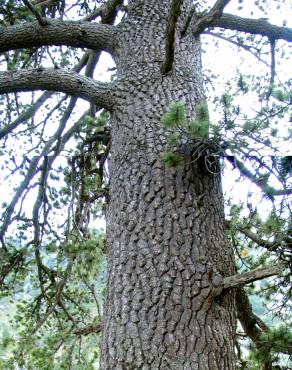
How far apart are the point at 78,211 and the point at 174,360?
5.35 ft

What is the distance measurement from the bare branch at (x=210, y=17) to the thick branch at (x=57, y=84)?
3.43 ft

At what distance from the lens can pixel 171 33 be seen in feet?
8.67

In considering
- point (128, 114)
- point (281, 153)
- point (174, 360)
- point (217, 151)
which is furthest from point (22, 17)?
point (174, 360)

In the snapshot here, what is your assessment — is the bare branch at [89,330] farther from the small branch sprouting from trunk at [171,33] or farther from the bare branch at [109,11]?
the bare branch at [109,11]

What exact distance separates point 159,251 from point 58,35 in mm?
1964

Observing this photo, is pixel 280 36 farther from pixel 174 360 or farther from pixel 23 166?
pixel 174 360

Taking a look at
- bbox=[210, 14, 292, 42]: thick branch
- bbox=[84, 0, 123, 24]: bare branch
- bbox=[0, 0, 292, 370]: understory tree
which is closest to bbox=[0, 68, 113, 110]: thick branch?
bbox=[0, 0, 292, 370]: understory tree

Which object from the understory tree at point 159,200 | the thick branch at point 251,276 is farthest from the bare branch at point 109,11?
the thick branch at point 251,276

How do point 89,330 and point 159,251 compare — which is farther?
point 89,330

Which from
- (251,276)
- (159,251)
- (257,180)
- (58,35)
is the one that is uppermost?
(58,35)

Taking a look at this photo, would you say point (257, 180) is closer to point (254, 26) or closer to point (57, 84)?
point (57, 84)

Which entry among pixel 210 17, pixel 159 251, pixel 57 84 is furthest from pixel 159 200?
pixel 210 17

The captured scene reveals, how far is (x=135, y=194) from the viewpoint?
2549mm

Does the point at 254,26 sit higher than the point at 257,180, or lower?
higher
